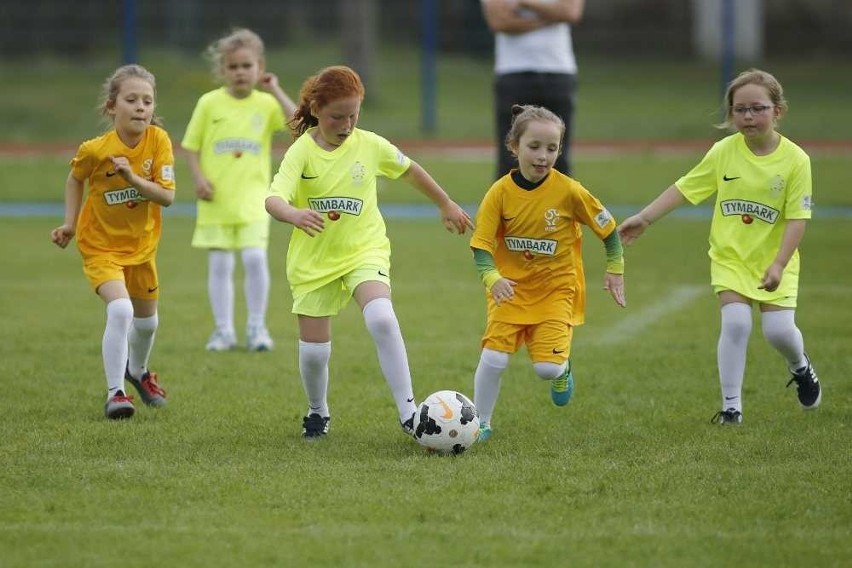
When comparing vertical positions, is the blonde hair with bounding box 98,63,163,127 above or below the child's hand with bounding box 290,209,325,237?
above

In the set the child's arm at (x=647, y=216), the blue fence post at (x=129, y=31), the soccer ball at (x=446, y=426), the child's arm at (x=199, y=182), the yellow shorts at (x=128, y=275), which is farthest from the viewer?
the blue fence post at (x=129, y=31)

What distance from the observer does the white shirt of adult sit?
10.7 m

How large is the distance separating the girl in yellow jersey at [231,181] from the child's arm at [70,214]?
2252mm

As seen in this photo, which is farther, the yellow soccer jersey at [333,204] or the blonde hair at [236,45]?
the blonde hair at [236,45]

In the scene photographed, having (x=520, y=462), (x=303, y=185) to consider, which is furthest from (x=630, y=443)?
(x=303, y=185)

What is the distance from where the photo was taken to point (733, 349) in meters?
6.92

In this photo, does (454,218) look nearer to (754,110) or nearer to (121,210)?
(754,110)

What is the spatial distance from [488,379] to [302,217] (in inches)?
52.0

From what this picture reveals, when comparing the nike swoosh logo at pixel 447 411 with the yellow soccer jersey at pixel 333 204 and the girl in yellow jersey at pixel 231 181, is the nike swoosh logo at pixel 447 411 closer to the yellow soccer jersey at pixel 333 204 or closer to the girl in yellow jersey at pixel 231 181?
the yellow soccer jersey at pixel 333 204

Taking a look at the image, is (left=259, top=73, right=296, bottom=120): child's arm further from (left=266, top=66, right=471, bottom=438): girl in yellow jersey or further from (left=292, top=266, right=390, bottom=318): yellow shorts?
(left=292, top=266, right=390, bottom=318): yellow shorts

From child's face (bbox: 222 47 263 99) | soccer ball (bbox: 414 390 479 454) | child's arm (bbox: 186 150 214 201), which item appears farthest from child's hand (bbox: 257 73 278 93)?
soccer ball (bbox: 414 390 479 454)

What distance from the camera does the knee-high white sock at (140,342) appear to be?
7.53m

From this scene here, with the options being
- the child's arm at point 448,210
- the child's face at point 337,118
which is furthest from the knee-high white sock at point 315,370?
the child's face at point 337,118

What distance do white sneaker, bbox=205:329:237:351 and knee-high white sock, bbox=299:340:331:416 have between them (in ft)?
8.79
